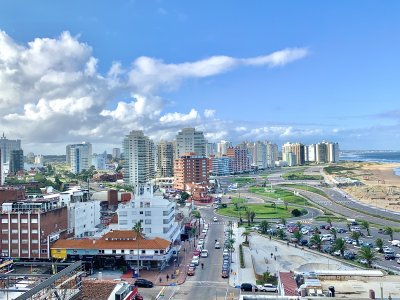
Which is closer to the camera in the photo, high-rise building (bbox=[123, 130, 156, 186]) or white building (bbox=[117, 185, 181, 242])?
white building (bbox=[117, 185, 181, 242])

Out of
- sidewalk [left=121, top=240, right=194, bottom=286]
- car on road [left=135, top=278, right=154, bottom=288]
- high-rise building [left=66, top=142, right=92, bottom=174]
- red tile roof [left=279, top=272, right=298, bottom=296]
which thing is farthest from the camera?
high-rise building [left=66, top=142, right=92, bottom=174]

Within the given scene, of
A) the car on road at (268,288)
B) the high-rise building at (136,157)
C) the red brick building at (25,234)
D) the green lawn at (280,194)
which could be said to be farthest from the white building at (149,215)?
the high-rise building at (136,157)

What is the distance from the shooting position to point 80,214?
49500 mm

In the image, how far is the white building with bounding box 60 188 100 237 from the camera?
47625 millimetres

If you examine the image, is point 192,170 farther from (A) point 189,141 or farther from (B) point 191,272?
(B) point 191,272

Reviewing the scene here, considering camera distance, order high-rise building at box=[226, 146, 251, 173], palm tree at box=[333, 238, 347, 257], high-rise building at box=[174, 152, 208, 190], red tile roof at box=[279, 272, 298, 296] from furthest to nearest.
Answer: high-rise building at box=[226, 146, 251, 173]
high-rise building at box=[174, 152, 208, 190]
palm tree at box=[333, 238, 347, 257]
red tile roof at box=[279, 272, 298, 296]

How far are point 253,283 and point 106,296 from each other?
14695 millimetres

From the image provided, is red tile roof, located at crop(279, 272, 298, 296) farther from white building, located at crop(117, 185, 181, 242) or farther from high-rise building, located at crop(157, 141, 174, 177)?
high-rise building, located at crop(157, 141, 174, 177)

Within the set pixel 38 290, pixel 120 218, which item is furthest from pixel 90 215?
pixel 38 290

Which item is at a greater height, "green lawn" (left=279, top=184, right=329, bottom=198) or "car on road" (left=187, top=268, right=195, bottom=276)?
"green lawn" (left=279, top=184, right=329, bottom=198)

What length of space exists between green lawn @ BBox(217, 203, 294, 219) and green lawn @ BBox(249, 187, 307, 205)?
8.89 meters

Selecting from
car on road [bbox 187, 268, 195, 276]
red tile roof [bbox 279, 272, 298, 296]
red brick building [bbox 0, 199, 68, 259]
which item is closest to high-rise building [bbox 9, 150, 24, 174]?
red brick building [bbox 0, 199, 68, 259]

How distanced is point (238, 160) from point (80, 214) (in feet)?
435

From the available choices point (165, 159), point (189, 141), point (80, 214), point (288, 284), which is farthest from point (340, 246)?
point (165, 159)
